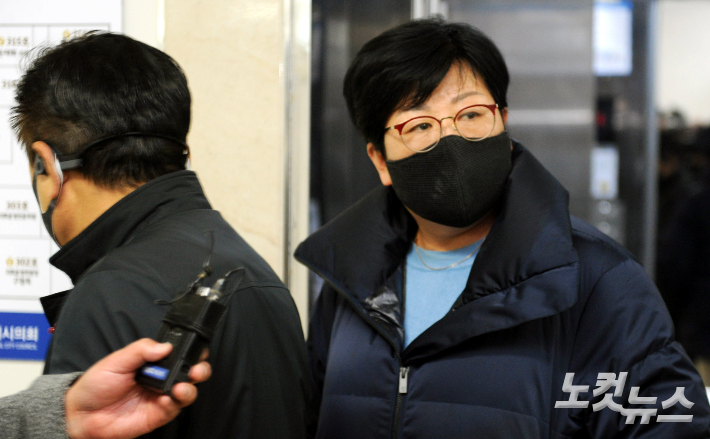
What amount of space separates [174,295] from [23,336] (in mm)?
1700

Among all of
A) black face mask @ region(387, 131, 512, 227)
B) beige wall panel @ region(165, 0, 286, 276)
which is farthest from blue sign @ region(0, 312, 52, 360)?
black face mask @ region(387, 131, 512, 227)

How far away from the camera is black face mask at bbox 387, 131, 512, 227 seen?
1560 mm

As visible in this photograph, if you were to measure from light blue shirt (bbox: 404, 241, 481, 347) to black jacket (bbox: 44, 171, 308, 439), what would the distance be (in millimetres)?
381

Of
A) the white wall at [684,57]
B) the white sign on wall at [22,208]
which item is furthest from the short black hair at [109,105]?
the white wall at [684,57]

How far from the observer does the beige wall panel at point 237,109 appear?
2.42 metres

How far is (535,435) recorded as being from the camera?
1417 mm

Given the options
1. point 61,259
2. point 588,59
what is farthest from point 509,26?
point 61,259

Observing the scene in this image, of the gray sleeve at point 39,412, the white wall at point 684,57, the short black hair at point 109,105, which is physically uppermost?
the white wall at point 684,57

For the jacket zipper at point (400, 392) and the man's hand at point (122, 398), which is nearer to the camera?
the man's hand at point (122, 398)

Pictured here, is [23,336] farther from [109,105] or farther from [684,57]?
[684,57]

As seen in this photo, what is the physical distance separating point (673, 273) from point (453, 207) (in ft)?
6.94

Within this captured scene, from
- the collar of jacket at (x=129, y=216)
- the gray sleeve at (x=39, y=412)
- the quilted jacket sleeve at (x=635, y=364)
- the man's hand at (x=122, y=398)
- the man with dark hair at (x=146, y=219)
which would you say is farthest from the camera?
the quilted jacket sleeve at (x=635, y=364)

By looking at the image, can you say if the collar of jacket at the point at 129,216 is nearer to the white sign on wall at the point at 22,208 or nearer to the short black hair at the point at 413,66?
the short black hair at the point at 413,66

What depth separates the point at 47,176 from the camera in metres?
1.32
